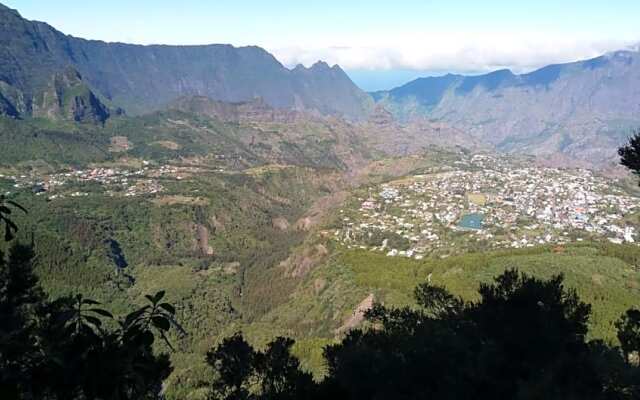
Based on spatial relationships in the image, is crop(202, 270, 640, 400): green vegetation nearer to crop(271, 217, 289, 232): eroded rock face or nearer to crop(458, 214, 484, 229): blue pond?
crop(458, 214, 484, 229): blue pond

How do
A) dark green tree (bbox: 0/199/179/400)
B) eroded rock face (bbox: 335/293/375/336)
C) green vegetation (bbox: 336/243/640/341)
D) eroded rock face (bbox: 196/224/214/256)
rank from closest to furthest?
dark green tree (bbox: 0/199/179/400), green vegetation (bbox: 336/243/640/341), eroded rock face (bbox: 335/293/375/336), eroded rock face (bbox: 196/224/214/256)

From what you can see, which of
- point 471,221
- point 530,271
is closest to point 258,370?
point 530,271

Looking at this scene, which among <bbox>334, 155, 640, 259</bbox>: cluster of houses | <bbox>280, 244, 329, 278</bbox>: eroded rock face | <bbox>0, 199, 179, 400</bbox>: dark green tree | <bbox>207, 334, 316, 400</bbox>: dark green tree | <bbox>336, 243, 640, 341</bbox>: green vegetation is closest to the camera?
<bbox>0, 199, 179, 400</bbox>: dark green tree

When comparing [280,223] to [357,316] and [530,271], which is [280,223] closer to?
[357,316]

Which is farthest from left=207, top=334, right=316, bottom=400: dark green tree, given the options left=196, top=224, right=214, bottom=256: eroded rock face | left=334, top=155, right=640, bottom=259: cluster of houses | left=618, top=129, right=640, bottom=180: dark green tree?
left=196, top=224, right=214, bottom=256: eroded rock face

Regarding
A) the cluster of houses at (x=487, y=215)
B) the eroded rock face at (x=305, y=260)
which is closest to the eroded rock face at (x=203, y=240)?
the eroded rock face at (x=305, y=260)

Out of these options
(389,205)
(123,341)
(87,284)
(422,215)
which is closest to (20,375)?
(123,341)

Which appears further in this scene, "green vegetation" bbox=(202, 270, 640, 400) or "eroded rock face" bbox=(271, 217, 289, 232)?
"eroded rock face" bbox=(271, 217, 289, 232)
